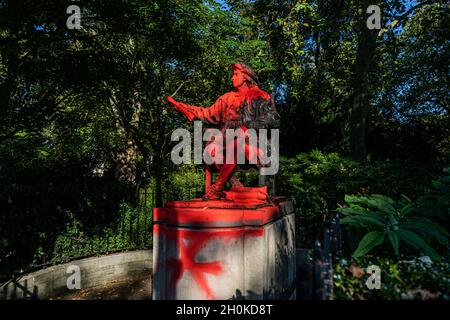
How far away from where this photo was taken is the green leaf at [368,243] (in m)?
2.93

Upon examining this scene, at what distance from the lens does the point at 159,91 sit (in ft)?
34.3

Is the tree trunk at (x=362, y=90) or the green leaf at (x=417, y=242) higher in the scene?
the tree trunk at (x=362, y=90)

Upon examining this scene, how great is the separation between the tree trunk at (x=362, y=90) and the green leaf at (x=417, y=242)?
622cm

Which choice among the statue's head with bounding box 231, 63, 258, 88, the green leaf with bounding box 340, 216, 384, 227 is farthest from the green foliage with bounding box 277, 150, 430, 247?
the statue's head with bounding box 231, 63, 258, 88

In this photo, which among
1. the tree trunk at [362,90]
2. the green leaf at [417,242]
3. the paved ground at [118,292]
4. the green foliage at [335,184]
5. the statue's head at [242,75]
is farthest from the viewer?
the tree trunk at [362,90]

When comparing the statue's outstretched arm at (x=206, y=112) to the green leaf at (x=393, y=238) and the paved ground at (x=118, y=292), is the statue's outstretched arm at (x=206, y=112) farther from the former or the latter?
the paved ground at (x=118, y=292)

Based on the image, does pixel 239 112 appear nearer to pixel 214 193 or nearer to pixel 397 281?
pixel 214 193

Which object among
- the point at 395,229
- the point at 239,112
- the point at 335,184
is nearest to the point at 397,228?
the point at 395,229

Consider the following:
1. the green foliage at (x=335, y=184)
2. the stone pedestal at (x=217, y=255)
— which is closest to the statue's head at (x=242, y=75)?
the stone pedestal at (x=217, y=255)

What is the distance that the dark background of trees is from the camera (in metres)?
5.22

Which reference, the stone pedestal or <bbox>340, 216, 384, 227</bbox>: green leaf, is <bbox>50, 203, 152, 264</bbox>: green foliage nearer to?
the stone pedestal

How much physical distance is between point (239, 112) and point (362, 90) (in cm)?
736
